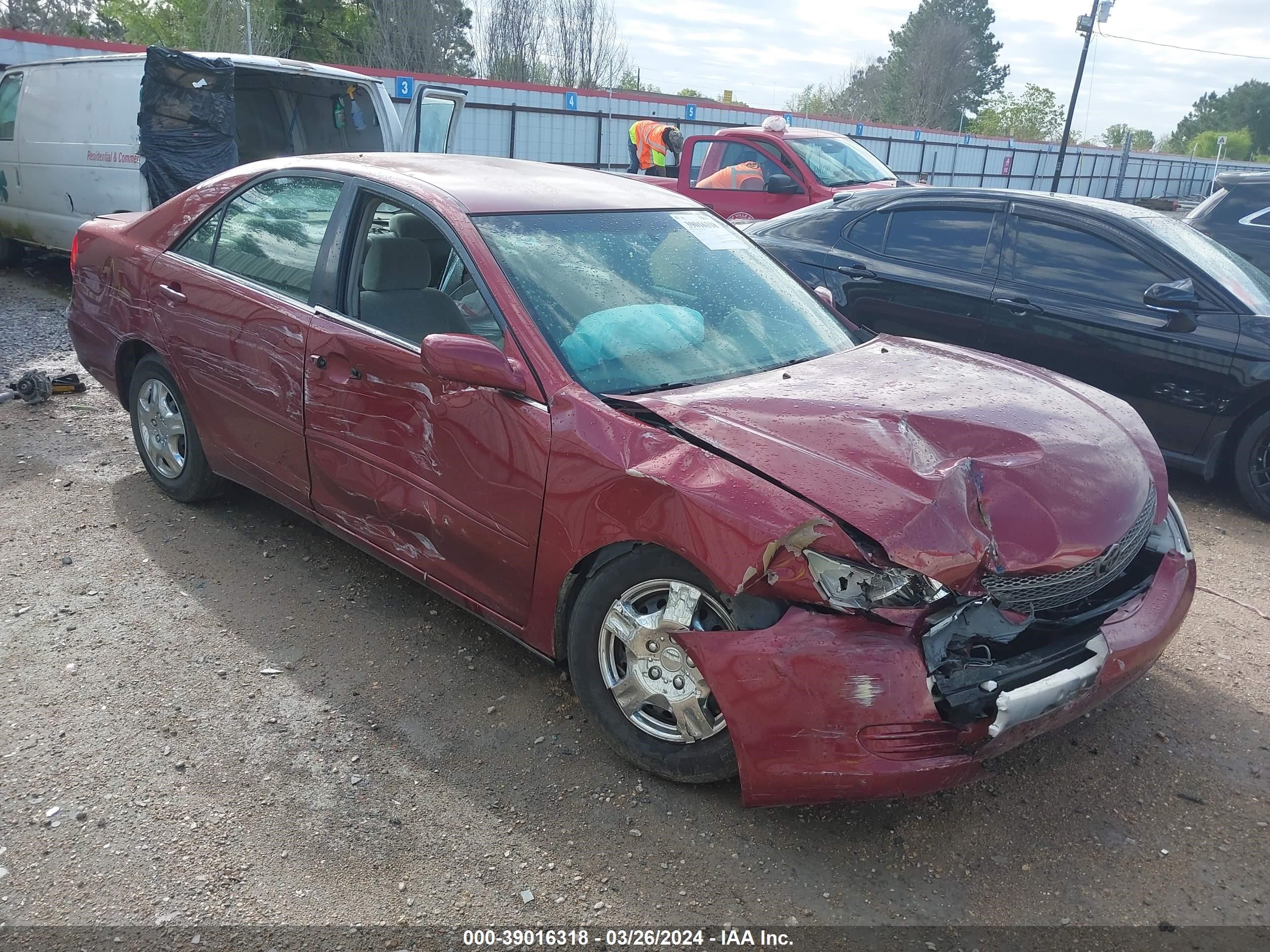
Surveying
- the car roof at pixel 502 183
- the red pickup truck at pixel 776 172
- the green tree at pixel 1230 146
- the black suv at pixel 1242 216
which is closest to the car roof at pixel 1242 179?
the black suv at pixel 1242 216

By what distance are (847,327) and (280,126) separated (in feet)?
25.7

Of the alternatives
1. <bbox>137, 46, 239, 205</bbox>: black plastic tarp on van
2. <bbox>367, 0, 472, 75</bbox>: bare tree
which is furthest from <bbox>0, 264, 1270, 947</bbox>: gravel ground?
<bbox>367, 0, 472, 75</bbox>: bare tree

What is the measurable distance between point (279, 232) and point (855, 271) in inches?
150

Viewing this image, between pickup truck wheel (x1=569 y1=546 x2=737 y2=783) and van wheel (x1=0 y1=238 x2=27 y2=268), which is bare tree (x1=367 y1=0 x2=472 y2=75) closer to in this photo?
van wheel (x1=0 y1=238 x2=27 y2=268)

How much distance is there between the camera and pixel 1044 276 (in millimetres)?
5719

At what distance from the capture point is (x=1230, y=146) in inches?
2783

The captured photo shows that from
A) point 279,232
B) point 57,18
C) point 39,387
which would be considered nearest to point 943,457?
point 279,232

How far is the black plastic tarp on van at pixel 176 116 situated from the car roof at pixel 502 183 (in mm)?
4733

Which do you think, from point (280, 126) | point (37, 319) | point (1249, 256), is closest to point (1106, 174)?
point (1249, 256)

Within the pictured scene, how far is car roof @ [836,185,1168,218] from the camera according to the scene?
570 cm

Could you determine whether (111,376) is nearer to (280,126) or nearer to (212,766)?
(212,766)

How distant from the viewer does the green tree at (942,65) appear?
60188 millimetres

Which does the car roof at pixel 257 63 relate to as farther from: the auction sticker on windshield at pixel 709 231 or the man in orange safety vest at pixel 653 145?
the man in orange safety vest at pixel 653 145

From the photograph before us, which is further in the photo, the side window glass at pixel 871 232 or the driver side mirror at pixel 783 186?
the driver side mirror at pixel 783 186
